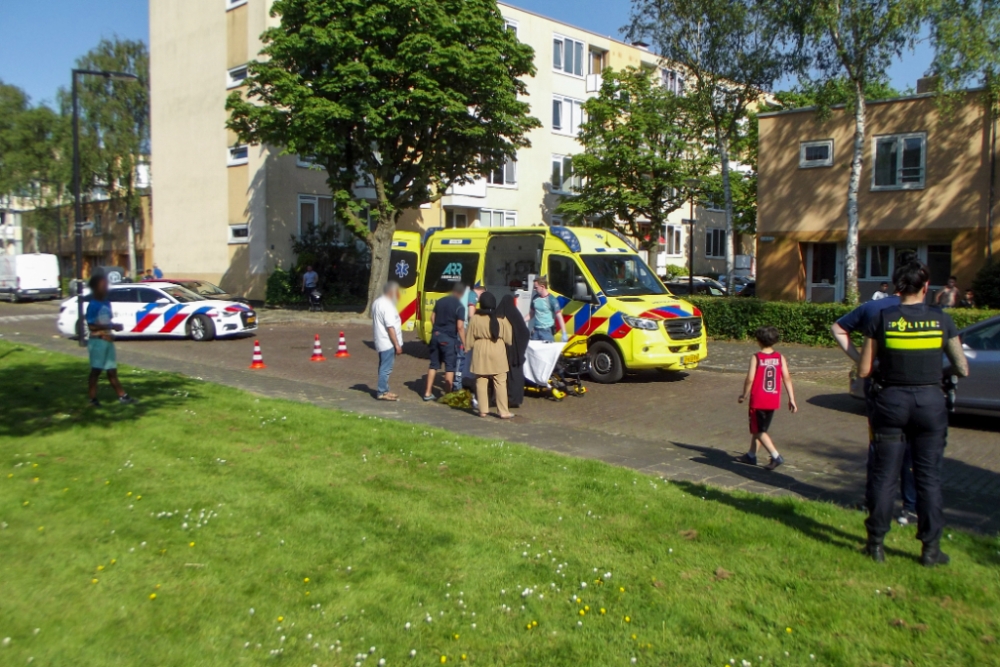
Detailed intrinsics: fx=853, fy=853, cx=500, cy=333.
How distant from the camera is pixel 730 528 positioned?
19.6 ft

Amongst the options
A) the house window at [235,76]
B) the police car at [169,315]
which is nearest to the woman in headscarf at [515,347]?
the police car at [169,315]

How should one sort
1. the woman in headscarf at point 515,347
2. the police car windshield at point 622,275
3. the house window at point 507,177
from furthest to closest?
the house window at point 507,177 < the police car windshield at point 622,275 < the woman in headscarf at point 515,347

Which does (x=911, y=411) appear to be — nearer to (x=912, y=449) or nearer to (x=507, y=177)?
(x=912, y=449)

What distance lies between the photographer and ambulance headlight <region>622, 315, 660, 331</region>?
14078 millimetres

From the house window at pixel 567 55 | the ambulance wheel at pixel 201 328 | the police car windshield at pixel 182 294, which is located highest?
the house window at pixel 567 55

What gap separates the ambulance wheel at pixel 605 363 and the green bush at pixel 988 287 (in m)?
12.7

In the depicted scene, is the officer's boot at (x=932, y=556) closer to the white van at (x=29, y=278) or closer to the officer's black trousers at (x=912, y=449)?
the officer's black trousers at (x=912, y=449)

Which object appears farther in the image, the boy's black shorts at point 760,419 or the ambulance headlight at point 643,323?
the ambulance headlight at point 643,323

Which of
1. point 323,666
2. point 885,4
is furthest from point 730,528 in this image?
point 885,4

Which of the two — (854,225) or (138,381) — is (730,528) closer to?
(138,381)

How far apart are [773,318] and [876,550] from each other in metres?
14.9

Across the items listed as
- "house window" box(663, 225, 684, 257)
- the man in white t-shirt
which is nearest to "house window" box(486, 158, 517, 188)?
"house window" box(663, 225, 684, 257)

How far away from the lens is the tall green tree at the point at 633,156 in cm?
3647

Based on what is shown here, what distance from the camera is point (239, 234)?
3788 cm
